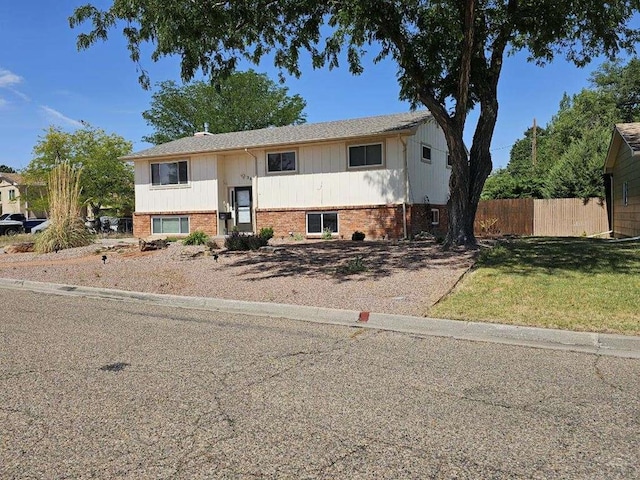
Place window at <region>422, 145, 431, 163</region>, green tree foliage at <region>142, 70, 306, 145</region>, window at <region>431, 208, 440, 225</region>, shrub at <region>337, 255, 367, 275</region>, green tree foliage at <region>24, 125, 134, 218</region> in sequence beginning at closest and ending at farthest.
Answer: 1. shrub at <region>337, 255, 367, 275</region>
2. window at <region>422, 145, 431, 163</region>
3. window at <region>431, 208, 440, 225</region>
4. green tree foliage at <region>24, 125, 134, 218</region>
5. green tree foliage at <region>142, 70, 306, 145</region>

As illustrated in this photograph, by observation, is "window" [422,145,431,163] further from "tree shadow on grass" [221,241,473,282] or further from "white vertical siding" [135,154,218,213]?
"white vertical siding" [135,154,218,213]

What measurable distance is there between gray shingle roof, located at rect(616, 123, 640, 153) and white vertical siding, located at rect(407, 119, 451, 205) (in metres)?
6.92

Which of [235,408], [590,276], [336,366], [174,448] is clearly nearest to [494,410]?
[336,366]

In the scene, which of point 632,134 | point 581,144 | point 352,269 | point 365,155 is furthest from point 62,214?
point 581,144

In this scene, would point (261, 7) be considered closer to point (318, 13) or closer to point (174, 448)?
point (318, 13)

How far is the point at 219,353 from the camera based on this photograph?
548cm

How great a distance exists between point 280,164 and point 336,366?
1725 centimetres

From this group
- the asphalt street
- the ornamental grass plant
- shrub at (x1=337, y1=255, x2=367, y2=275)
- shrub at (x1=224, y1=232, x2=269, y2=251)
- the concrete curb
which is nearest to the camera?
the asphalt street

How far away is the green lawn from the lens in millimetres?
6570

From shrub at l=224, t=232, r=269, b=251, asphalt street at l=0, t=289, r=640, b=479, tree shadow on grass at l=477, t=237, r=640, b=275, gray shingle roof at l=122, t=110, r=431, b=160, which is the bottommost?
asphalt street at l=0, t=289, r=640, b=479

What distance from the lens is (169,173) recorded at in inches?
945

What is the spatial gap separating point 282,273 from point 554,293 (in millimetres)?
5309

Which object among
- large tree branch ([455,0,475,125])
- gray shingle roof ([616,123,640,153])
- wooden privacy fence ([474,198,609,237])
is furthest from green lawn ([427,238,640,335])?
wooden privacy fence ([474,198,609,237])

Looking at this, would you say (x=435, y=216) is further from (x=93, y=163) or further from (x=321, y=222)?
(x=93, y=163)
